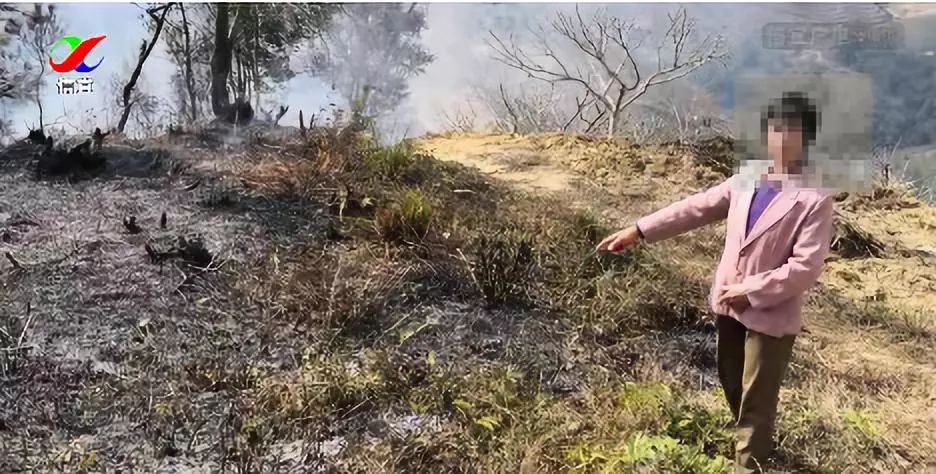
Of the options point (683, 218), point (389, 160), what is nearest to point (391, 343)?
point (683, 218)

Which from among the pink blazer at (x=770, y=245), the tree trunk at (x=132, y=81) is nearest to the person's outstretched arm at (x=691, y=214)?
the pink blazer at (x=770, y=245)

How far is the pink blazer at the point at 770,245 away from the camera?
2.38 metres

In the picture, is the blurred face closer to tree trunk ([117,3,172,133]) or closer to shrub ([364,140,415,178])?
shrub ([364,140,415,178])

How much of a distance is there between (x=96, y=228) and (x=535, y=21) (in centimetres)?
515

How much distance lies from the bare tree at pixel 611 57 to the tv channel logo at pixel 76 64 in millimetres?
3805

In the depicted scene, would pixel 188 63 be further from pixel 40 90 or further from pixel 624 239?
pixel 624 239

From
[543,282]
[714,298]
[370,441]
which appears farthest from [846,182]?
[543,282]

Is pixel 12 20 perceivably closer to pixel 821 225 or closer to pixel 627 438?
pixel 627 438

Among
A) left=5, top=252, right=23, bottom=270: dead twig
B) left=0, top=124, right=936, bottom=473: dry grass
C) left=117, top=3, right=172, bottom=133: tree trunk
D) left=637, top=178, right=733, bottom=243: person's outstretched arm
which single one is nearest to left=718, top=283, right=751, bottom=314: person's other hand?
left=637, top=178, right=733, bottom=243: person's outstretched arm

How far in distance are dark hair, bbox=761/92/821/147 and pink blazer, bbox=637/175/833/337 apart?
0.16 m

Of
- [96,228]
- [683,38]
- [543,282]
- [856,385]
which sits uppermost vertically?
[683,38]

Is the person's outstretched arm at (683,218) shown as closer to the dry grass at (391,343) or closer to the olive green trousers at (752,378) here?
the olive green trousers at (752,378)

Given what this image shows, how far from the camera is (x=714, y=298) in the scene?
2627mm

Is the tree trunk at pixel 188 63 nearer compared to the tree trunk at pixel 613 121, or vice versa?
the tree trunk at pixel 188 63
